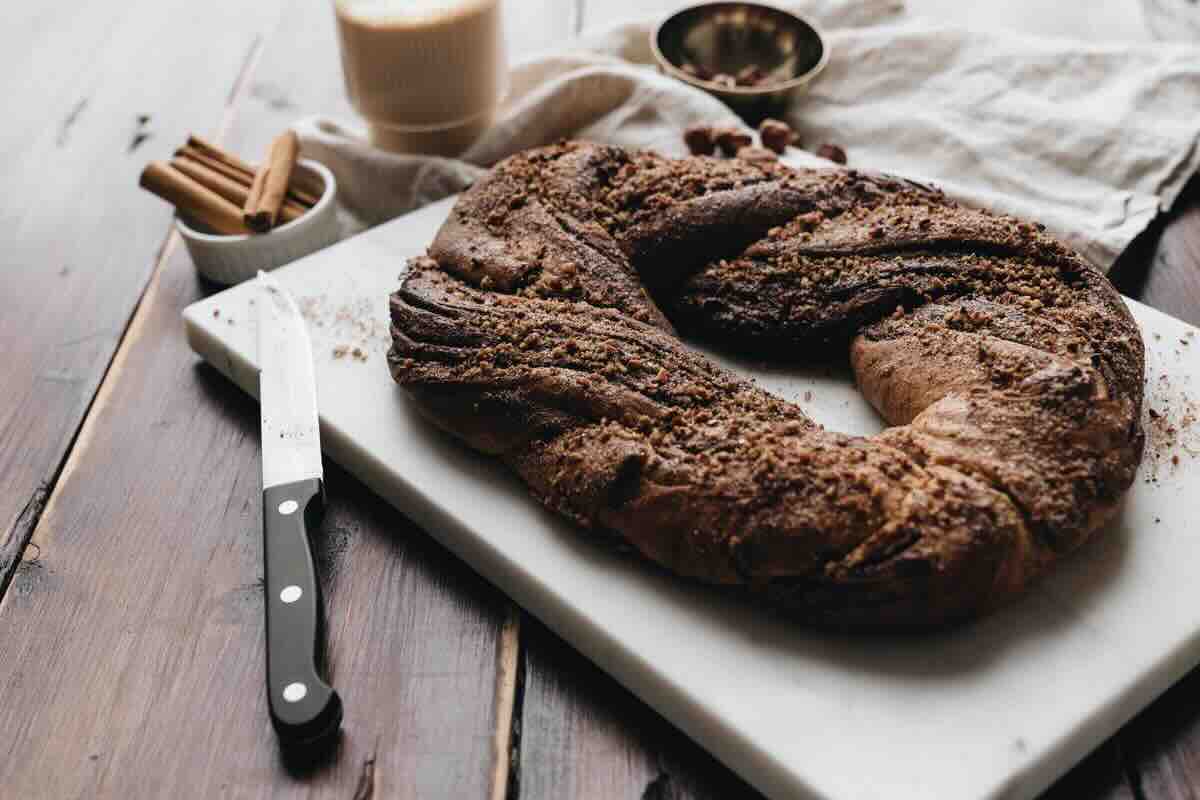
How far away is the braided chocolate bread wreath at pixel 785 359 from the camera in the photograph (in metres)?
1.41

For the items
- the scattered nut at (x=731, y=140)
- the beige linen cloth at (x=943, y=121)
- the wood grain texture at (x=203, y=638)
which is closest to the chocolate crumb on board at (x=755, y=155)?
the scattered nut at (x=731, y=140)

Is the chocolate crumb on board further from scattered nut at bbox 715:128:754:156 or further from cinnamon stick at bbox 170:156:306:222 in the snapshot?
cinnamon stick at bbox 170:156:306:222

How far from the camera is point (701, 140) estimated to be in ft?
8.23

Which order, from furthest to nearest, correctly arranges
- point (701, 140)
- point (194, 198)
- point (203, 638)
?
point (701, 140)
point (194, 198)
point (203, 638)

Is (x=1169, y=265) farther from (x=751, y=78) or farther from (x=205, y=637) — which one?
(x=205, y=637)

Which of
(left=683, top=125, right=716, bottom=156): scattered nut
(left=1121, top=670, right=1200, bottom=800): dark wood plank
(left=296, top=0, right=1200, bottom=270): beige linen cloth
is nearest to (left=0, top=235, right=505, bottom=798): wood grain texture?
(left=1121, top=670, right=1200, bottom=800): dark wood plank

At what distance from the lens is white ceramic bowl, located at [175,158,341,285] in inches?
91.4

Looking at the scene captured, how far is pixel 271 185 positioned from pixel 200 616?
111cm

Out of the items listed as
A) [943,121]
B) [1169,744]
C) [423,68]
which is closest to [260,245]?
[423,68]

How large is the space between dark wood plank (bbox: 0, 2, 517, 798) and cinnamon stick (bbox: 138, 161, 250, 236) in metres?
0.49

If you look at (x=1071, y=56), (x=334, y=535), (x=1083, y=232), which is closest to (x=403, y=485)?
(x=334, y=535)

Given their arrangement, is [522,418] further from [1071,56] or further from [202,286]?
[1071,56]

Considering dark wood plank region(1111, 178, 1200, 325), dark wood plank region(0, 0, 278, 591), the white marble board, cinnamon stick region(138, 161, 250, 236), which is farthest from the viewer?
cinnamon stick region(138, 161, 250, 236)

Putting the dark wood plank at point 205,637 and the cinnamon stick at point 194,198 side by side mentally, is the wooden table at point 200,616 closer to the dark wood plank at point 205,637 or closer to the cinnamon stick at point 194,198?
the dark wood plank at point 205,637
